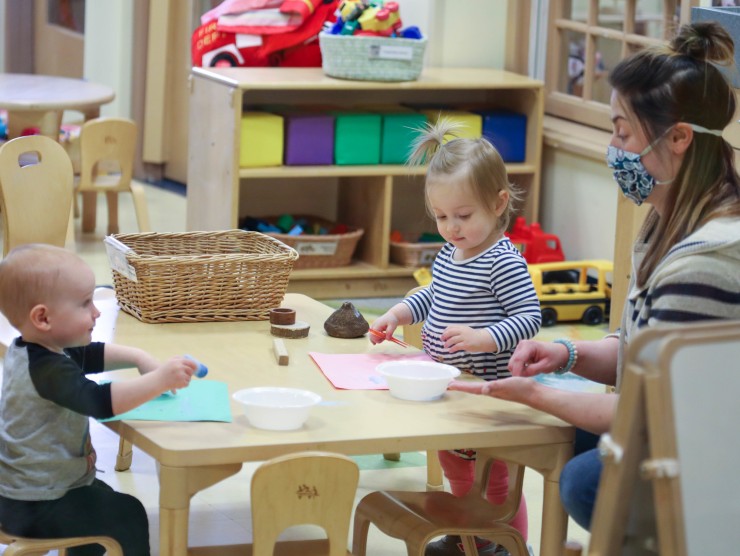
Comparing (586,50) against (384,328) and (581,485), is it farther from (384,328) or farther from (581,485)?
(581,485)

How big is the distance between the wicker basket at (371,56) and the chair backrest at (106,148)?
0.96 metres

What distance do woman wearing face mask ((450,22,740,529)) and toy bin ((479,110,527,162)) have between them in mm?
3059

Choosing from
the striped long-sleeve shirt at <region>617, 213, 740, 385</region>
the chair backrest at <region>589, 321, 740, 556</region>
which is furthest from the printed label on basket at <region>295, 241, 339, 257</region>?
the chair backrest at <region>589, 321, 740, 556</region>

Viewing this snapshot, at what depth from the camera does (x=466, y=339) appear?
219 centimetres

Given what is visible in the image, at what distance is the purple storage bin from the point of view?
479 centimetres

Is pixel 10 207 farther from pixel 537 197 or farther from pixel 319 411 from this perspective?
pixel 537 197

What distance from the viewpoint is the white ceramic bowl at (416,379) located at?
2041mm

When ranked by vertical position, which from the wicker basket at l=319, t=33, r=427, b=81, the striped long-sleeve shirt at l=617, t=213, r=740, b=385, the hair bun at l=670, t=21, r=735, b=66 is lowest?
the striped long-sleeve shirt at l=617, t=213, r=740, b=385

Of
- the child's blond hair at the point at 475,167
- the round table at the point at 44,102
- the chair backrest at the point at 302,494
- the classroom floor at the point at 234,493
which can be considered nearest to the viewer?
the chair backrest at the point at 302,494

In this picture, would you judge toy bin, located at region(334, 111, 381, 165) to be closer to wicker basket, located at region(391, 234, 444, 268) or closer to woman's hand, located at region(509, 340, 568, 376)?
wicker basket, located at region(391, 234, 444, 268)

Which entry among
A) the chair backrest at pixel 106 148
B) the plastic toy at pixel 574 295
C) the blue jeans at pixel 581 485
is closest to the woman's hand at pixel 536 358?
the blue jeans at pixel 581 485

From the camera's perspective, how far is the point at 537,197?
5203mm

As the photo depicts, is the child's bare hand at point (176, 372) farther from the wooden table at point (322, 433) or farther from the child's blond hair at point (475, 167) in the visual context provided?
the child's blond hair at point (475, 167)

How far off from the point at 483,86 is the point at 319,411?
10.4 feet
